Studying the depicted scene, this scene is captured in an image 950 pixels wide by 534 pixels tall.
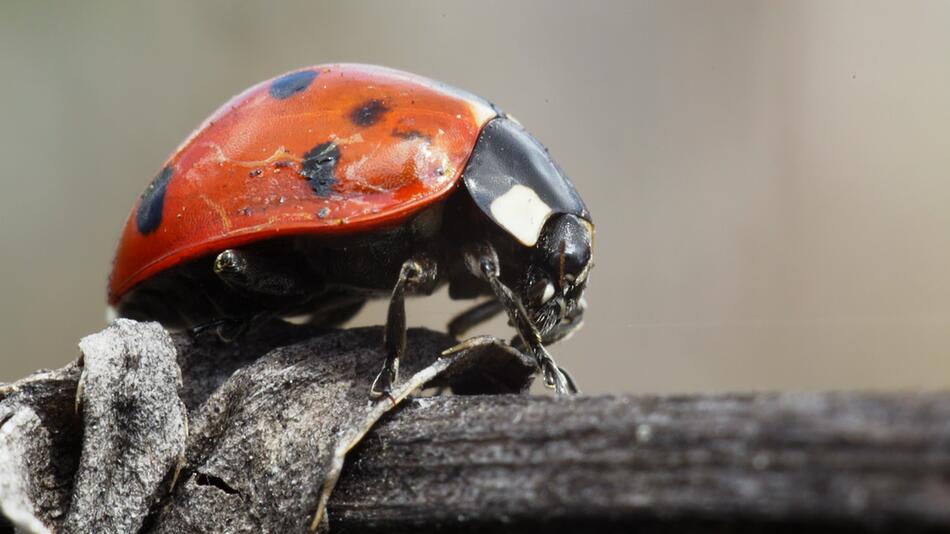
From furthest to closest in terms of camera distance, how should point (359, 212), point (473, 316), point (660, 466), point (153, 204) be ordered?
point (473, 316) < point (153, 204) < point (359, 212) < point (660, 466)

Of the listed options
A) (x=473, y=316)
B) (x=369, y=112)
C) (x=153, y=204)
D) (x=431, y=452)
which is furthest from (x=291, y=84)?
(x=431, y=452)

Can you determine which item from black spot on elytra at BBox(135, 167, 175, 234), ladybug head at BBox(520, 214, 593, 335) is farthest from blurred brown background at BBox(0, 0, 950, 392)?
black spot on elytra at BBox(135, 167, 175, 234)

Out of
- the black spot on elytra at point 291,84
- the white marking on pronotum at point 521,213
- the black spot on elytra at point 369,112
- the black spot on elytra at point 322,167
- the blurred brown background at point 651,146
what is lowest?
the blurred brown background at point 651,146

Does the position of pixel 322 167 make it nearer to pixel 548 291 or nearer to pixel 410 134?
pixel 410 134

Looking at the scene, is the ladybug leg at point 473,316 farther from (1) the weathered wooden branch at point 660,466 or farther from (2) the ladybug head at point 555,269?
(1) the weathered wooden branch at point 660,466

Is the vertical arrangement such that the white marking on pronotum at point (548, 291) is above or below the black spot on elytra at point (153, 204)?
below

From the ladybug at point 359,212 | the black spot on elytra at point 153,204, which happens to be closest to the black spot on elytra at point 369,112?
the ladybug at point 359,212
